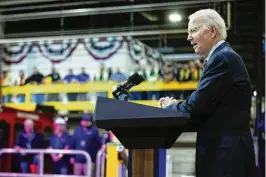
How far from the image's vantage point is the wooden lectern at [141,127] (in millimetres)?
1870

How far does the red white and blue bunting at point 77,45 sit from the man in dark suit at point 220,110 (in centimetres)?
916

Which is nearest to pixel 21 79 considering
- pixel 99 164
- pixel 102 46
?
pixel 102 46

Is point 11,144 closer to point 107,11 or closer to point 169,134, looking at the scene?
point 107,11

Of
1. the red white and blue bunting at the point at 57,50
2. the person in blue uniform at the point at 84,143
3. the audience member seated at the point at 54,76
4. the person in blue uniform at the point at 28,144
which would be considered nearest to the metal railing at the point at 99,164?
the person in blue uniform at the point at 84,143

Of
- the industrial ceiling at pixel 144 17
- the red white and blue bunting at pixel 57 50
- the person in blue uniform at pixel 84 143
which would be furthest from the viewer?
the red white and blue bunting at pixel 57 50

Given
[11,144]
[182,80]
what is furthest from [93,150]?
[182,80]

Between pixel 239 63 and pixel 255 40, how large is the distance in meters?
6.89

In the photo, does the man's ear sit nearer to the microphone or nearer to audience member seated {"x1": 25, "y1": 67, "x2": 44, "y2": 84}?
the microphone

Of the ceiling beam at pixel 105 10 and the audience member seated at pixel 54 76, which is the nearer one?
the ceiling beam at pixel 105 10

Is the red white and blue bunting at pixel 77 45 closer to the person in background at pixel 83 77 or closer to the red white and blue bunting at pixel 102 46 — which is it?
the red white and blue bunting at pixel 102 46

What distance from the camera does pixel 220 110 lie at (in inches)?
77.7

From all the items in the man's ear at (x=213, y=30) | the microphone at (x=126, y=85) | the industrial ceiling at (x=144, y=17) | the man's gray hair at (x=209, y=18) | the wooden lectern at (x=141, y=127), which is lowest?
the wooden lectern at (x=141, y=127)

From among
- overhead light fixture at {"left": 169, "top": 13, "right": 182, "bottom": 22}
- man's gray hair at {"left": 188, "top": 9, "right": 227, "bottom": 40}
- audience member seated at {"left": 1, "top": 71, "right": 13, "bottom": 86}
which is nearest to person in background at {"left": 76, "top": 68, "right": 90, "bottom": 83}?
audience member seated at {"left": 1, "top": 71, "right": 13, "bottom": 86}

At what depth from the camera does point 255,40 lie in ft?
28.3
